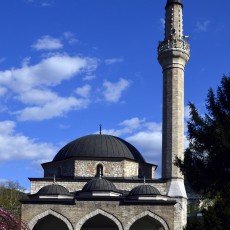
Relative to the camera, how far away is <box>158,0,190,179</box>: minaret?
24562mm

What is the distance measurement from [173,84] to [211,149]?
1207cm

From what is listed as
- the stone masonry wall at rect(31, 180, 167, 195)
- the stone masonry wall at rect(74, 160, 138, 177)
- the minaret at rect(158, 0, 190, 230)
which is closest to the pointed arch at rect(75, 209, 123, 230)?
the minaret at rect(158, 0, 190, 230)

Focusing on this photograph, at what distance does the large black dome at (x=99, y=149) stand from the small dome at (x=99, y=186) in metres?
2.97

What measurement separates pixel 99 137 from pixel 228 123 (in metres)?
15.5

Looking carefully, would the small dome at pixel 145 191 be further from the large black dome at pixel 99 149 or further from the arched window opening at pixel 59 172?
the arched window opening at pixel 59 172

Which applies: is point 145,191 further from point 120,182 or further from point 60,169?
point 60,169

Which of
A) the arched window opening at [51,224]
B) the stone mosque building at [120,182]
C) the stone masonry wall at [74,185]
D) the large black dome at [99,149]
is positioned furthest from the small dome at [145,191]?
the arched window opening at [51,224]

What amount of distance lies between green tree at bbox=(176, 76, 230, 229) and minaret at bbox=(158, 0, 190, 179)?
9.99 m

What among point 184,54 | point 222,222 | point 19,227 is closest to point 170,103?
point 184,54

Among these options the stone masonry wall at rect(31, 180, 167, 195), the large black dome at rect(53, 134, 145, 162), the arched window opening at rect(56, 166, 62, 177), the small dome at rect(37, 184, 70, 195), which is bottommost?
the small dome at rect(37, 184, 70, 195)

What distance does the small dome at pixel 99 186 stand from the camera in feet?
75.4

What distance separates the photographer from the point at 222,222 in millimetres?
15406

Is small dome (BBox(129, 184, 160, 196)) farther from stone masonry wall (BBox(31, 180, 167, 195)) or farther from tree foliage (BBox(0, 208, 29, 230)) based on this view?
tree foliage (BBox(0, 208, 29, 230))

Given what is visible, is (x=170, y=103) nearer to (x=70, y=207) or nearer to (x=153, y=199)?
(x=153, y=199)
